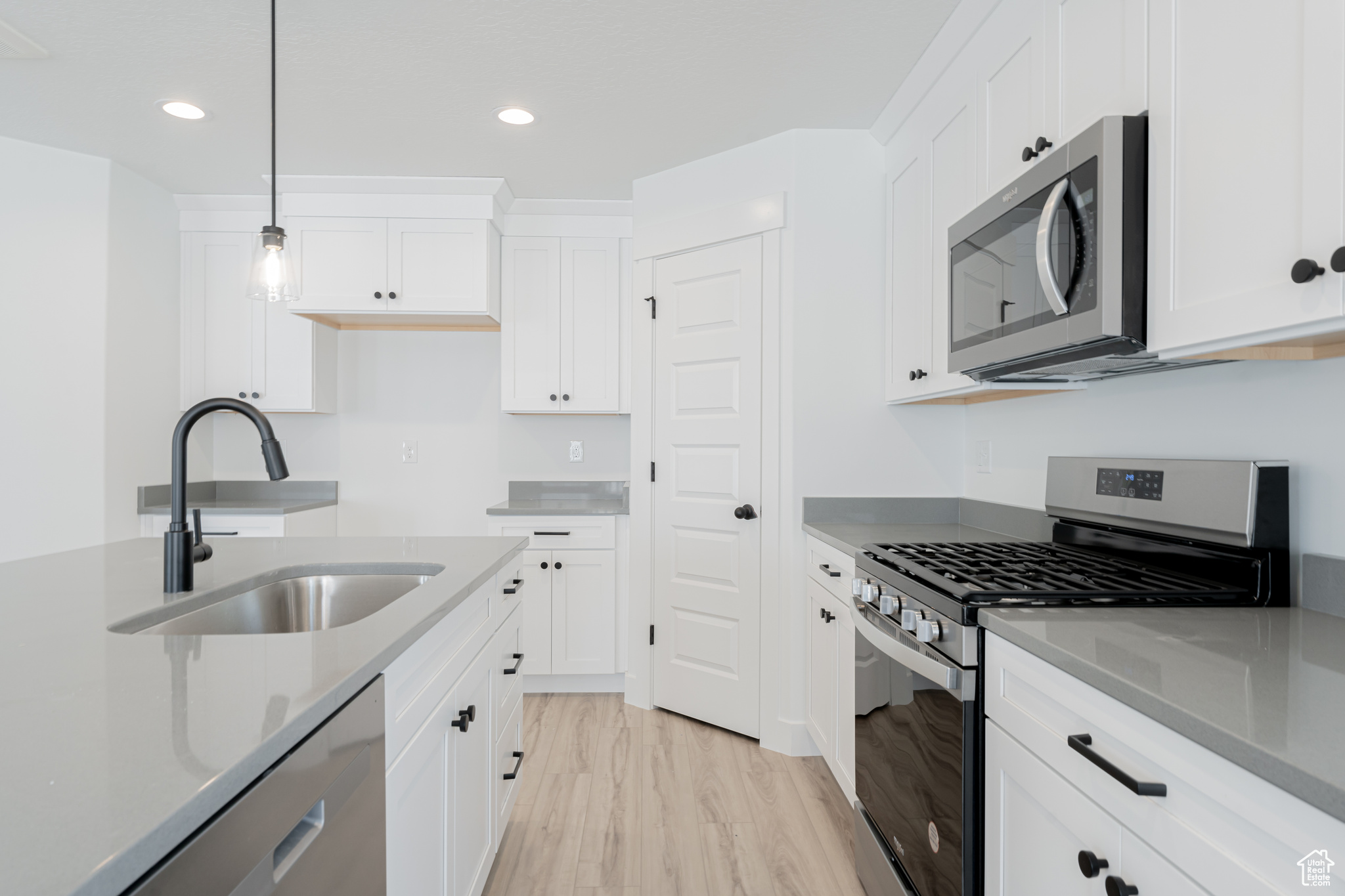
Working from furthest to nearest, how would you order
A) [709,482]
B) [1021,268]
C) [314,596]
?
[709,482]
[314,596]
[1021,268]

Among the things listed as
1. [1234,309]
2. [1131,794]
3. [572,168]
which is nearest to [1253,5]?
[1234,309]

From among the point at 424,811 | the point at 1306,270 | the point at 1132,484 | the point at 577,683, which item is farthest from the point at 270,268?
the point at 577,683

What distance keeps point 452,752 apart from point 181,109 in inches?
105

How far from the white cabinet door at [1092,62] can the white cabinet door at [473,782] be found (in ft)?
5.83

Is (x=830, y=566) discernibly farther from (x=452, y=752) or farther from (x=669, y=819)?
(x=452, y=752)

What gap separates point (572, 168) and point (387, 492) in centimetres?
207

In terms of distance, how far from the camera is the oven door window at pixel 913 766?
4.25 ft

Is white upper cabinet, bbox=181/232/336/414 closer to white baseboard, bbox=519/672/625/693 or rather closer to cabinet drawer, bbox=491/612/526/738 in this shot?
white baseboard, bbox=519/672/625/693

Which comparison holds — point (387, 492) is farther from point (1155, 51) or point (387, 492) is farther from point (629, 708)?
point (1155, 51)

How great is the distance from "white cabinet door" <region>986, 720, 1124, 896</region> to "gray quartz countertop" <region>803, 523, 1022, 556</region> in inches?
33.1

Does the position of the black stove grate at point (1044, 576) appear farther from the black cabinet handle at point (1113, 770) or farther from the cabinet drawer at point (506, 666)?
the cabinet drawer at point (506, 666)

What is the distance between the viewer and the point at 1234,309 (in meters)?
1.03

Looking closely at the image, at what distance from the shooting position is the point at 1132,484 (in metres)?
1.60

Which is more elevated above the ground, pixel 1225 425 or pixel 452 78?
pixel 452 78
